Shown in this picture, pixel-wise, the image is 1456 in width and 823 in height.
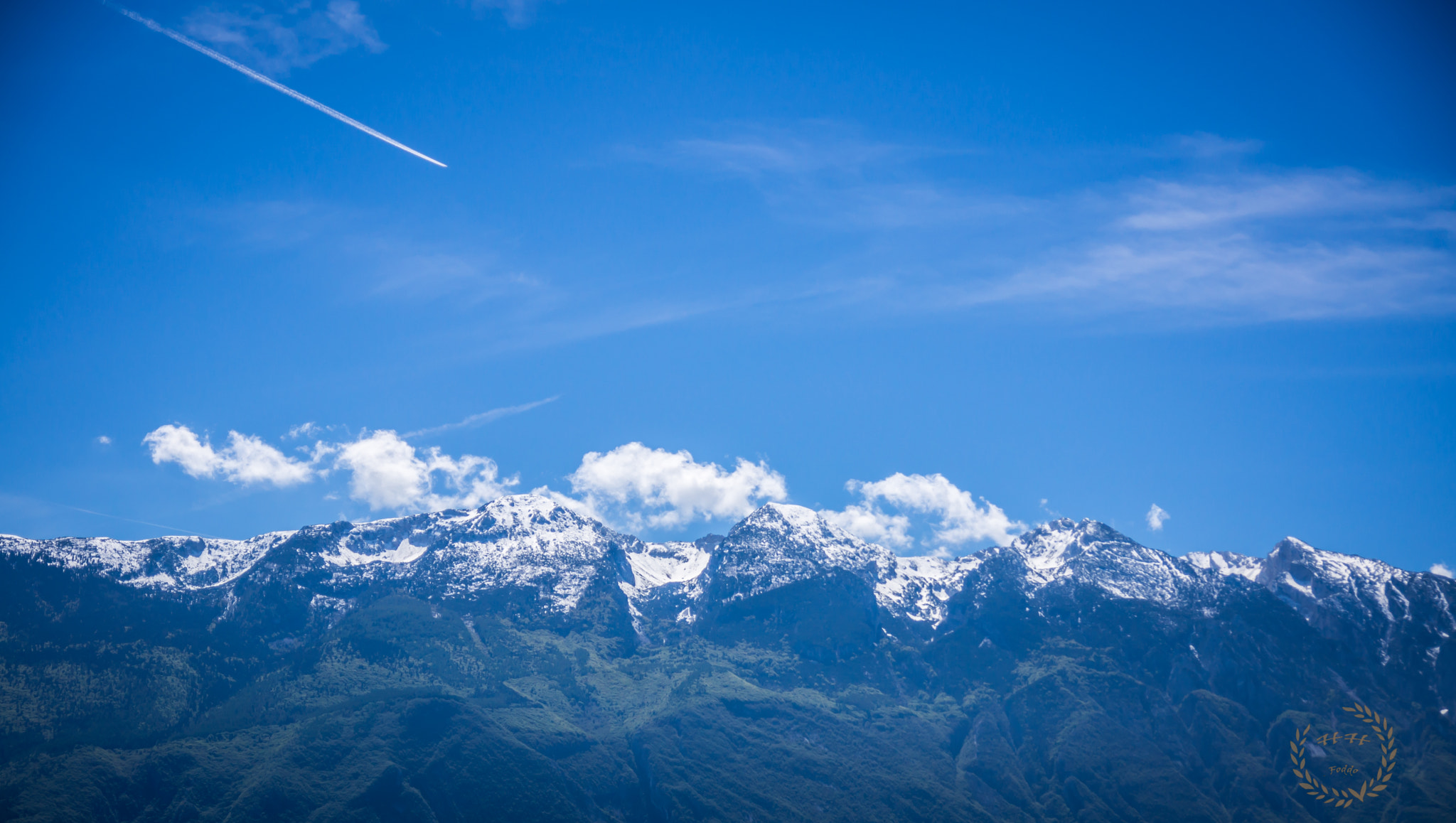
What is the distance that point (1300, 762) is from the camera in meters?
132

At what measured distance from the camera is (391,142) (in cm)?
14288

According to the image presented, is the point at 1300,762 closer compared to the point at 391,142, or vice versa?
the point at 1300,762

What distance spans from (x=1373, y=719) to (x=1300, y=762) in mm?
24786

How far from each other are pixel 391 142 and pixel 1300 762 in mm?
149414

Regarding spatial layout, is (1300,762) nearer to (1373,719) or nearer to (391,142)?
(1373,719)

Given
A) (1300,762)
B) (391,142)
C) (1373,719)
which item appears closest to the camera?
(1373,719)

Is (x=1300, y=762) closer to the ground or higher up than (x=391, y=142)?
closer to the ground

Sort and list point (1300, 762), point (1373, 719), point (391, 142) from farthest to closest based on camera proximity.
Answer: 1. point (391, 142)
2. point (1300, 762)
3. point (1373, 719)

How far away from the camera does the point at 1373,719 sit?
111250 millimetres

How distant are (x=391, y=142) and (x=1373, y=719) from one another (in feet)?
468

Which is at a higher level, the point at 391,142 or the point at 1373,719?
the point at 391,142

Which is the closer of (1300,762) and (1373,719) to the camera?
(1373,719)

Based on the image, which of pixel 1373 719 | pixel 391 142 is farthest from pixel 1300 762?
pixel 391 142
